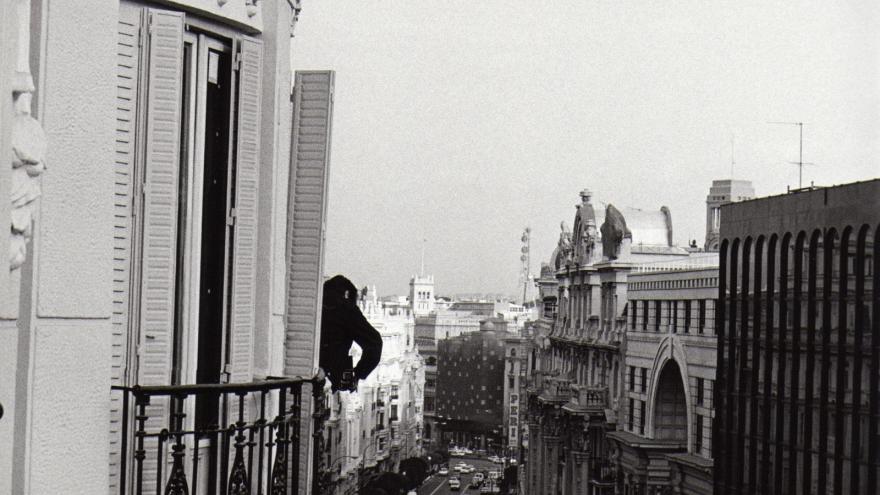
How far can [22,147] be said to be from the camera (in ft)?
13.9

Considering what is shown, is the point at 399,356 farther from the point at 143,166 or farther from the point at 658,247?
the point at 143,166

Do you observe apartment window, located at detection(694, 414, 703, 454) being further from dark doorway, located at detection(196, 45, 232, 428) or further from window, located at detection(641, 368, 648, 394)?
dark doorway, located at detection(196, 45, 232, 428)

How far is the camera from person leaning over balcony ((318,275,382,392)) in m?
8.70

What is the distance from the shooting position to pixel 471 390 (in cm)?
16038

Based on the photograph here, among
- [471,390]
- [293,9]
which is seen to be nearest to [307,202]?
[293,9]

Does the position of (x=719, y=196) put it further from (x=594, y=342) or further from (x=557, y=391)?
(x=557, y=391)

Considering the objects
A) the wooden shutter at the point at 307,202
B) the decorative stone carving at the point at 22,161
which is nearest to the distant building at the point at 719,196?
the wooden shutter at the point at 307,202

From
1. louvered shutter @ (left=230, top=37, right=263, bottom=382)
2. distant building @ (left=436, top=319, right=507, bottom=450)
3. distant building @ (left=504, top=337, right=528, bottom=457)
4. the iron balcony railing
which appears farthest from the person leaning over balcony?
distant building @ (left=436, top=319, right=507, bottom=450)

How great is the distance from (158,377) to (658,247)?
163ft

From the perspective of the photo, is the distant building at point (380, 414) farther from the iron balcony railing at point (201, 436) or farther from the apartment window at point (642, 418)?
the iron balcony railing at point (201, 436)

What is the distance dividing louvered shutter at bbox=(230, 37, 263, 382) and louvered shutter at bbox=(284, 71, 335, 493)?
0.68 meters

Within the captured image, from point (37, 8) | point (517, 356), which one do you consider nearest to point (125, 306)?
point (37, 8)

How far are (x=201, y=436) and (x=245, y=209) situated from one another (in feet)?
3.91

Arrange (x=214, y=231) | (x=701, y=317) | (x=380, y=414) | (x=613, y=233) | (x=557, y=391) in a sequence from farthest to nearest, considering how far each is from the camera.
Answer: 1. (x=380, y=414)
2. (x=557, y=391)
3. (x=613, y=233)
4. (x=701, y=317)
5. (x=214, y=231)
